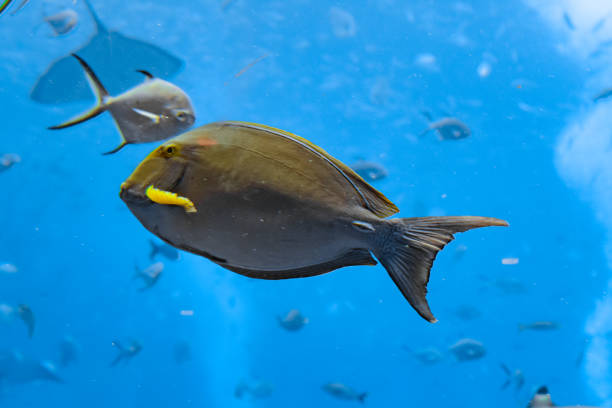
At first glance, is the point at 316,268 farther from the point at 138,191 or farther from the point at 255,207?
the point at 138,191

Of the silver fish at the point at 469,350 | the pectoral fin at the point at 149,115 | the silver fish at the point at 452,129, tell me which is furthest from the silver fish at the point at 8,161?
the silver fish at the point at 469,350

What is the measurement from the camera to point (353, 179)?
905 millimetres

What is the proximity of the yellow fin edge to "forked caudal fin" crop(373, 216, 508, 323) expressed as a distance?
0.40 meters

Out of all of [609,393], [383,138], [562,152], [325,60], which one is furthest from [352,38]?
[609,393]

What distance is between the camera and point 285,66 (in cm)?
867

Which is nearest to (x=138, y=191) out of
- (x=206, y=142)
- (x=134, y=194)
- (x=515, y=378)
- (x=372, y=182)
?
(x=134, y=194)

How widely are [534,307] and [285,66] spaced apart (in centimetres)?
909

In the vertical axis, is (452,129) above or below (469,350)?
above

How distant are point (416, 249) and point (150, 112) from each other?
1.61m

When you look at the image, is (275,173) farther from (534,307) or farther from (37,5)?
(534,307)

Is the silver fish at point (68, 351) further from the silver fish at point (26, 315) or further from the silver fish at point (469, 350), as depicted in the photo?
the silver fish at point (469, 350)

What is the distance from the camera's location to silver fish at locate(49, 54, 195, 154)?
1.97 m

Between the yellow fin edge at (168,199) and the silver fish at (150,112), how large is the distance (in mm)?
1305

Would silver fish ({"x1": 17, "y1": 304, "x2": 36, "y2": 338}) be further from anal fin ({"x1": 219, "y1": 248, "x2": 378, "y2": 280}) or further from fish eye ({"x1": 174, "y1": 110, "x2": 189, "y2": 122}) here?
anal fin ({"x1": 219, "y1": 248, "x2": 378, "y2": 280})
